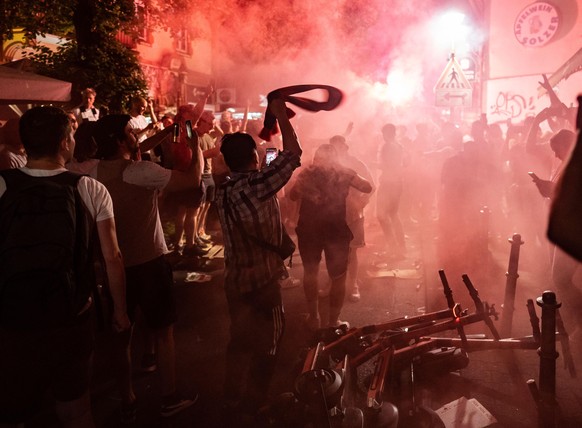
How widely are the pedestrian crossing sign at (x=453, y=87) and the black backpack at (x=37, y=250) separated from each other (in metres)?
9.49

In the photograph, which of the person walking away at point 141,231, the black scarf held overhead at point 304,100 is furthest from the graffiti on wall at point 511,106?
the person walking away at point 141,231

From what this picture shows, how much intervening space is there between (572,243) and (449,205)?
21.0 feet

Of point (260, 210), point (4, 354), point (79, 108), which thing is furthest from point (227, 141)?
point (79, 108)

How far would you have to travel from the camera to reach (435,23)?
2211cm

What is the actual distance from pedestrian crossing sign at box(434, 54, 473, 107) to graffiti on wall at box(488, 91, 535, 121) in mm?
7551

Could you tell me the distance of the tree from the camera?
785 cm

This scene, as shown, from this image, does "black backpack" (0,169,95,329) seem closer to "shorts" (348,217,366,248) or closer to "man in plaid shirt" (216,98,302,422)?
"man in plaid shirt" (216,98,302,422)

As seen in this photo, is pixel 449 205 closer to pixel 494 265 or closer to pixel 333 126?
pixel 494 265

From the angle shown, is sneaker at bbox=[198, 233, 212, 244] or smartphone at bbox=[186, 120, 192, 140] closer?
smartphone at bbox=[186, 120, 192, 140]

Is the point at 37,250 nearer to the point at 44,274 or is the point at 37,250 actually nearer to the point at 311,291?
the point at 44,274

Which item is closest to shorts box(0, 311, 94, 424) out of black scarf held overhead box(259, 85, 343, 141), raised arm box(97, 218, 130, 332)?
raised arm box(97, 218, 130, 332)

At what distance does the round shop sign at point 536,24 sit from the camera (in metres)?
16.7

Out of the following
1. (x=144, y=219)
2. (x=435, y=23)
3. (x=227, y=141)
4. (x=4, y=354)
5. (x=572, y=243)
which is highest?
(x=435, y=23)

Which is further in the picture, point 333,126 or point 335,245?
point 333,126
